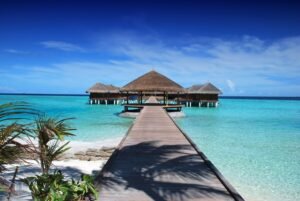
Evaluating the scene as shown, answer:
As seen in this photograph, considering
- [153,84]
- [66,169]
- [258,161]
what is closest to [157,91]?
[153,84]

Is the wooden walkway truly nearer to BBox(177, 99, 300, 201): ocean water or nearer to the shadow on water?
the shadow on water

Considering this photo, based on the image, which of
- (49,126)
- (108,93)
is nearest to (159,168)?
(49,126)

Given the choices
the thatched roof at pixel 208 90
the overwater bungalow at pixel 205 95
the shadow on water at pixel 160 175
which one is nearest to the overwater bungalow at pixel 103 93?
the overwater bungalow at pixel 205 95

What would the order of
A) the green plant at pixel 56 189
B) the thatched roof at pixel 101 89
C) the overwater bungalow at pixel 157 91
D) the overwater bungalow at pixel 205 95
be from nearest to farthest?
1. the green plant at pixel 56 189
2. the overwater bungalow at pixel 157 91
3. the overwater bungalow at pixel 205 95
4. the thatched roof at pixel 101 89

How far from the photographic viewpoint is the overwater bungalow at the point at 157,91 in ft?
72.8

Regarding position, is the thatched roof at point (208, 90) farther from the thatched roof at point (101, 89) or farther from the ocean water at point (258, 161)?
the ocean water at point (258, 161)

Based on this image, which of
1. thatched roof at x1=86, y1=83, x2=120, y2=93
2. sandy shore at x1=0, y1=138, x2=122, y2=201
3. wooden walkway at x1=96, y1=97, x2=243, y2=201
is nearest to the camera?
wooden walkway at x1=96, y1=97, x2=243, y2=201

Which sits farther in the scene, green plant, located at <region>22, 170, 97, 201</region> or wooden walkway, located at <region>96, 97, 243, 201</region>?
wooden walkway, located at <region>96, 97, 243, 201</region>

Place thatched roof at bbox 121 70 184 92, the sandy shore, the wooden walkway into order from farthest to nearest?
thatched roof at bbox 121 70 184 92 → the sandy shore → the wooden walkway

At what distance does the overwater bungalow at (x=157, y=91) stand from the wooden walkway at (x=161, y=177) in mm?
15482

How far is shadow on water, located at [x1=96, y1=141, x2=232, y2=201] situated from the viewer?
3.76 m

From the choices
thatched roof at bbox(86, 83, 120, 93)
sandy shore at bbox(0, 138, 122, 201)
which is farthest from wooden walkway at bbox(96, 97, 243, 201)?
thatched roof at bbox(86, 83, 120, 93)

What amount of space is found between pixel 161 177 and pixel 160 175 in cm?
10

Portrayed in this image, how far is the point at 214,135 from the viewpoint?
1424 centimetres
